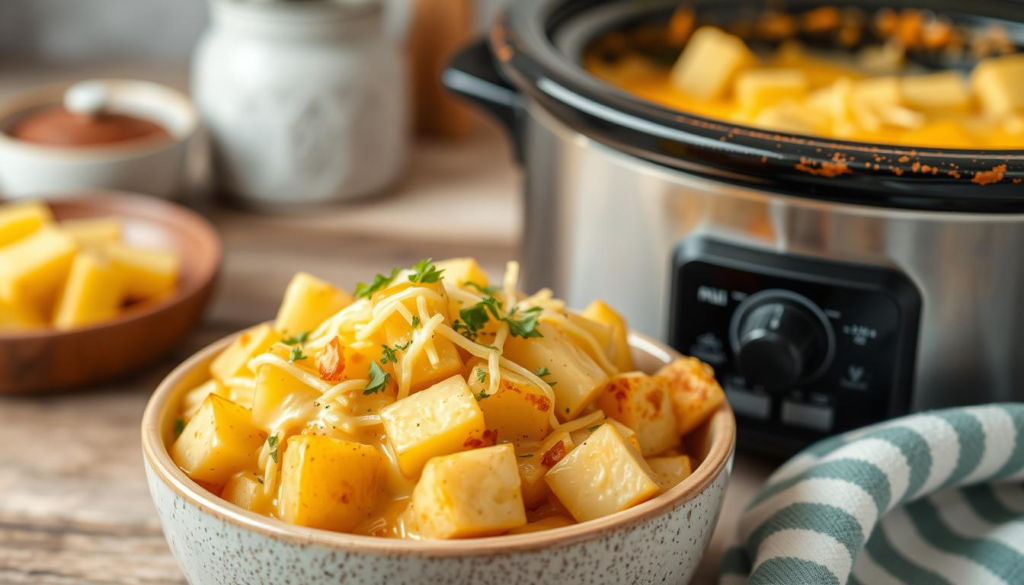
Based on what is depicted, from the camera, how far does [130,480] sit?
A: 0.96 meters

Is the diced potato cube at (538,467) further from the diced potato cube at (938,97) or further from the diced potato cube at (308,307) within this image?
the diced potato cube at (938,97)

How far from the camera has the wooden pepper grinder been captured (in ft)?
5.67

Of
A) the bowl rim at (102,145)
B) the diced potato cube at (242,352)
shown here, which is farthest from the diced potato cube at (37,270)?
the diced potato cube at (242,352)

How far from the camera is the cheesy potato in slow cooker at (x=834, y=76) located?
1.00m

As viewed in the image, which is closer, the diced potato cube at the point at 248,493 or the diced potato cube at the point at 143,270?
the diced potato cube at the point at 248,493

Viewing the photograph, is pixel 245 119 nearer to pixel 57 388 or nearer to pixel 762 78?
pixel 57 388

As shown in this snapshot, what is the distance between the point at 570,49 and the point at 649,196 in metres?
0.28

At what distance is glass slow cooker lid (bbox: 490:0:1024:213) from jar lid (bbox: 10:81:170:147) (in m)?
0.68

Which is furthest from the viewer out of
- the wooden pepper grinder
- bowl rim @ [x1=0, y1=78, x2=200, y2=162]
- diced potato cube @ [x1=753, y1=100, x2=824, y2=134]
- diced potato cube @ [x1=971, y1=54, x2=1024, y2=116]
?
the wooden pepper grinder

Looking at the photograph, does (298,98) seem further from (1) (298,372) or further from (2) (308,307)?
(1) (298,372)

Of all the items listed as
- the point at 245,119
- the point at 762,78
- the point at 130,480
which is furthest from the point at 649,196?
the point at 245,119

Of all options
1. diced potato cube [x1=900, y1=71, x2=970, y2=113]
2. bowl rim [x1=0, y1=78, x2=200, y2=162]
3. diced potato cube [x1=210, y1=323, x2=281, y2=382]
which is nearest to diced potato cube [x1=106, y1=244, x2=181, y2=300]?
bowl rim [x1=0, y1=78, x2=200, y2=162]

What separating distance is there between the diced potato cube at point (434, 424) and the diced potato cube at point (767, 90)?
539 mm

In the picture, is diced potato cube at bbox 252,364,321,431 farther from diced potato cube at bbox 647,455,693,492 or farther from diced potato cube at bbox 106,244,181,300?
diced potato cube at bbox 106,244,181,300
